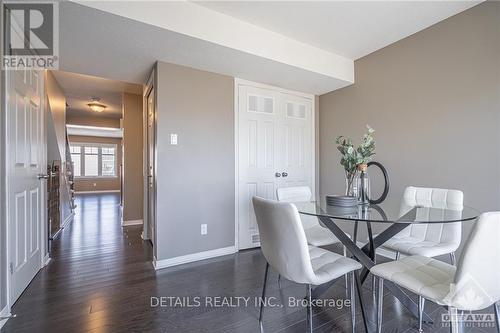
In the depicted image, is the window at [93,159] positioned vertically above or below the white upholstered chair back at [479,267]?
above

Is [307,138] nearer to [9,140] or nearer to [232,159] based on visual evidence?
[232,159]

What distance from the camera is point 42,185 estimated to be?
8.61ft

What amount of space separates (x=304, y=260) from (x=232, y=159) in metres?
1.97

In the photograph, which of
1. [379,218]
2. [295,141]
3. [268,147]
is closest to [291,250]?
[379,218]

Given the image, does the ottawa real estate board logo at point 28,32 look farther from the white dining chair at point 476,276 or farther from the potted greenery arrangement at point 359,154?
the white dining chair at point 476,276

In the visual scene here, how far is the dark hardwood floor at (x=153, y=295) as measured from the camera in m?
1.68

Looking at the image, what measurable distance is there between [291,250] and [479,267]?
2.76ft

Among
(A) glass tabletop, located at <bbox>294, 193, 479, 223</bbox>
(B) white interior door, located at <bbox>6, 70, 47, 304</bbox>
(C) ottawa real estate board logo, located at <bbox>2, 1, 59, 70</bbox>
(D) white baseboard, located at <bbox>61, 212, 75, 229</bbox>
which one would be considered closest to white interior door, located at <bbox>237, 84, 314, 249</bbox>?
(A) glass tabletop, located at <bbox>294, 193, 479, 223</bbox>

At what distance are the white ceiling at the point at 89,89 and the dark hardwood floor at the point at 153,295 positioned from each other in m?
2.60

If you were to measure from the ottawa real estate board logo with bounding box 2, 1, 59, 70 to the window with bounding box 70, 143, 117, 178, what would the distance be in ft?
29.3

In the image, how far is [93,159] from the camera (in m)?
10.4

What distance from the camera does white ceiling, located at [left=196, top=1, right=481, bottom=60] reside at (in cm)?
221

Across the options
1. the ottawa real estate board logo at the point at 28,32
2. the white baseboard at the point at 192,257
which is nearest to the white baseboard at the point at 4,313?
the white baseboard at the point at 192,257

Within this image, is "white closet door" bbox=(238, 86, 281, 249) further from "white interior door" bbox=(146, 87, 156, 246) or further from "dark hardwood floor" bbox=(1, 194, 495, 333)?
"white interior door" bbox=(146, 87, 156, 246)
